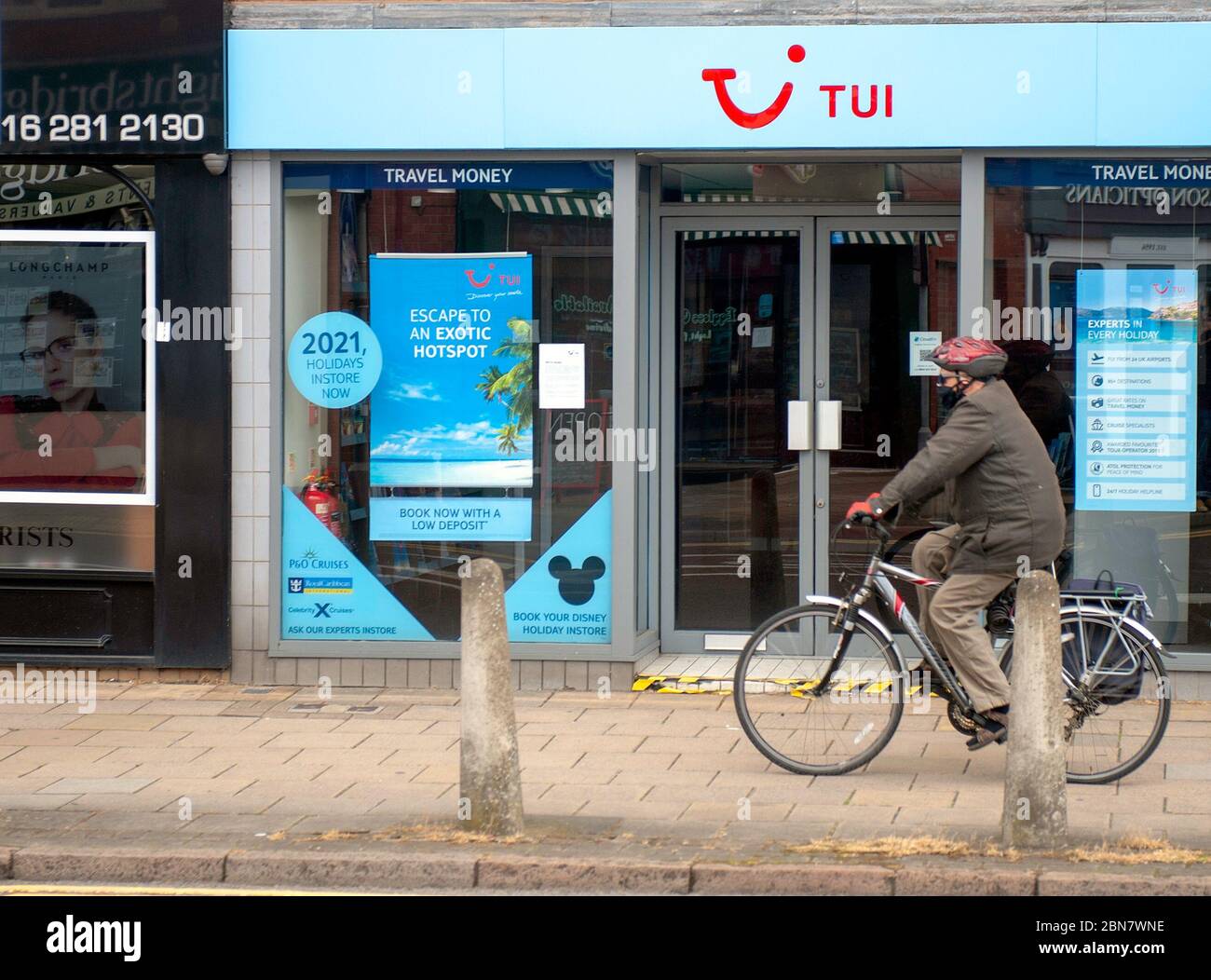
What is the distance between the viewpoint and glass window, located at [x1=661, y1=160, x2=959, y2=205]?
9.66m

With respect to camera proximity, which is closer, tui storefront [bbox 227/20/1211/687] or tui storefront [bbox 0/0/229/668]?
tui storefront [bbox 227/20/1211/687]

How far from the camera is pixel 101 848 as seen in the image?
6059mm

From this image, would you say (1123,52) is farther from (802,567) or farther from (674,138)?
(802,567)

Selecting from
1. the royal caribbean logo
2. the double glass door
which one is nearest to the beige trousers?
the double glass door

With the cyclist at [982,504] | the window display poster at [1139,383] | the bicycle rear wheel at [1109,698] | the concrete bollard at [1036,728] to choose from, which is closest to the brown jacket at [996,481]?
the cyclist at [982,504]

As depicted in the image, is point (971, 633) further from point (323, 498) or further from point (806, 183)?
point (323, 498)

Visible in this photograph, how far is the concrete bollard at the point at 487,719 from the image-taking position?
6098 millimetres

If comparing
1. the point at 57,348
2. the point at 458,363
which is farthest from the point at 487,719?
the point at 57,348

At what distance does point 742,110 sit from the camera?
905cm

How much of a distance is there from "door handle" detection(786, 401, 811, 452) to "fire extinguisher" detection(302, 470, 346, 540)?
275 cm

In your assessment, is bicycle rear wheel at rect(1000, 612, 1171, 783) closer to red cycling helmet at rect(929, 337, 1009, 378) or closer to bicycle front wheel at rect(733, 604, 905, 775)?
bicycle front wheel at rect(733, 604, 905, 775)

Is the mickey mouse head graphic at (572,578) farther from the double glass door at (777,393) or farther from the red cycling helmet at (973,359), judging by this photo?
the red cycling helmet at (973,359)

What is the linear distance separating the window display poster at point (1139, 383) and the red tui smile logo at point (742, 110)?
1942mm

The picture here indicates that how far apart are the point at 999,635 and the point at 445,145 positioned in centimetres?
416
